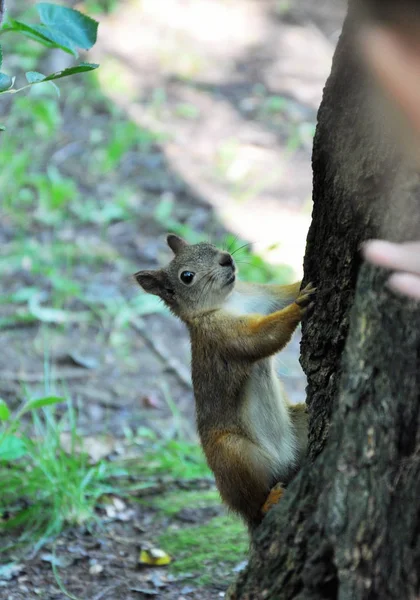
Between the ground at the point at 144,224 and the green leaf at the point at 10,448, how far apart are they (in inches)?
15.2

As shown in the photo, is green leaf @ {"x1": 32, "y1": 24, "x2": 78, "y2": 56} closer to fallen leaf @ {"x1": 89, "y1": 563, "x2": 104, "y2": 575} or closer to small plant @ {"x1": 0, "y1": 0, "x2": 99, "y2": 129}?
small plant @ {"x1": 0, "y1": 0, "x2": 99, "y2": 129}

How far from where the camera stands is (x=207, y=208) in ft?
21.9

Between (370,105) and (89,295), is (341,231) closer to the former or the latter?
(370,105)

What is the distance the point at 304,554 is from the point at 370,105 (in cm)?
110

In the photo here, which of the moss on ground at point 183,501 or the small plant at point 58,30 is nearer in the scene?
the small plant at point 58,30

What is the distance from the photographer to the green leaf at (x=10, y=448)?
3256 millimetres

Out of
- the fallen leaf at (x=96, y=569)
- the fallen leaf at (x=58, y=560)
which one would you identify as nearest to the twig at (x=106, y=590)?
the fallen leaf at (x=96, y=569)

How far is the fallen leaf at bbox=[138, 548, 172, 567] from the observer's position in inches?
128

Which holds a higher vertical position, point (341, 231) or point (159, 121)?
point (159, 121)

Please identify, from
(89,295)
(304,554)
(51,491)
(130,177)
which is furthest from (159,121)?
(304,554)

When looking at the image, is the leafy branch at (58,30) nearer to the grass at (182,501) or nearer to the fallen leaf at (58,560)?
the fallen leaf at (58,560)

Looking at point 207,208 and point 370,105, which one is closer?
point 370,105

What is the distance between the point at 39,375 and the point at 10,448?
1536 mm

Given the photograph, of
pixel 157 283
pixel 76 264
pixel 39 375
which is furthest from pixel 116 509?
pixel 76 264
